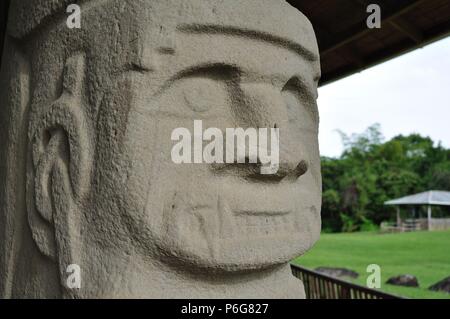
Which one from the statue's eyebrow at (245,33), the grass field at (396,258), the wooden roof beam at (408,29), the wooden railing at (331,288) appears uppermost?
the wooden roof beam at (408,29)

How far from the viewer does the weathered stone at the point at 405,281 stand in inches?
271

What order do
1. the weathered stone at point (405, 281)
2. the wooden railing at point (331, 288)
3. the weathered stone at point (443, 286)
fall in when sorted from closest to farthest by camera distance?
1. the wooden railing at point (331, 288)
2. the weathered stone at point (443, 286)
3. the weathered stone at point (405, 281)

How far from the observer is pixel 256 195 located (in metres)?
1.24

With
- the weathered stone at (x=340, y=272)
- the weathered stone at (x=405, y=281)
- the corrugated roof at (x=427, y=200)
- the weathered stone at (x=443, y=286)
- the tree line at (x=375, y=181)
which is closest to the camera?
the weathered stone at (x=443, y=286)

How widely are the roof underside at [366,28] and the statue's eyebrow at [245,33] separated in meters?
1.24

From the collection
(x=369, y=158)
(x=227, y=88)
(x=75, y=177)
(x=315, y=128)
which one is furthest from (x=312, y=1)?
(x=369, y=158)

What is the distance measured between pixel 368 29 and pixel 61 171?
6.49 feet

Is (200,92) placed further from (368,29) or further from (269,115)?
(368,29)

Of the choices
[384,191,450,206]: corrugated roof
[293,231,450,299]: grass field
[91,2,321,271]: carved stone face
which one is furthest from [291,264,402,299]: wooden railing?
[384,191,450,206]: corrugated roof

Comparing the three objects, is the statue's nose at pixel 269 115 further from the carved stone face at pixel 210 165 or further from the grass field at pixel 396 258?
the grass field at pixel 396 258

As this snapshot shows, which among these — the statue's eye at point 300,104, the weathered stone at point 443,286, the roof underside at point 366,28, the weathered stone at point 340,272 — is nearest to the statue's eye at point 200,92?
Result: the statue's eye at point 300,104

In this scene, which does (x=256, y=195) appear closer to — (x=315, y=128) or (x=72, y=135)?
(x=315, y=128)

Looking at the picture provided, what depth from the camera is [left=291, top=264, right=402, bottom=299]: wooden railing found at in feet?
10.0
